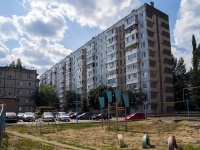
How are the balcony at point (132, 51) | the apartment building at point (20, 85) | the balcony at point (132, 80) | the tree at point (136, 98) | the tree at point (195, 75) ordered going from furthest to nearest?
the apartment building at point (20, 85) < the balcony at point (132, 51) < the balcony at point (132, 80) < the tree at point (195, 75) < the tree at point (136, 98)

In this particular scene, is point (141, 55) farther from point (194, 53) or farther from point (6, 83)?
point (6, 83)

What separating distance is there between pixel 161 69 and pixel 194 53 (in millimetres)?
9116

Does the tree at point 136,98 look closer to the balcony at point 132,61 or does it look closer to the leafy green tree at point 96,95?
the leafy green tree at point 96,95

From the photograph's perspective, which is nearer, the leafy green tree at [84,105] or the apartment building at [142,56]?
the apartment building at [142,56]

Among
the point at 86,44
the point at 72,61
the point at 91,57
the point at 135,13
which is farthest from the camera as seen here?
the point at 72,61

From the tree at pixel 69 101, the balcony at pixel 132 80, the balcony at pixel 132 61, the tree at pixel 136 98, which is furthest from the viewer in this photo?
the tree at pixel 69 101

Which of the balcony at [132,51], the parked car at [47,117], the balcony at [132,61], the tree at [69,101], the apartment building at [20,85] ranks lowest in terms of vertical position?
the parked car at [47,117]

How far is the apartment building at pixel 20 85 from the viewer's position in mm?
71250

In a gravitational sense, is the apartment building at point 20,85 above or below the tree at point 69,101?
above

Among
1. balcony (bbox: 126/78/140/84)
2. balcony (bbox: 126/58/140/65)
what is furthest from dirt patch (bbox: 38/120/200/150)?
balcony (bbox: 126/58/140/65)

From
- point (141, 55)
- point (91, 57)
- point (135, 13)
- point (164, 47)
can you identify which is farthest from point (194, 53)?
point (91, 57)

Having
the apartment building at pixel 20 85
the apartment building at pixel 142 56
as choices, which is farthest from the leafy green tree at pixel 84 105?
the apartment building at pixel 20 85

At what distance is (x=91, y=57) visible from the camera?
3516 inches

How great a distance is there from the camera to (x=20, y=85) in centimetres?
7356
